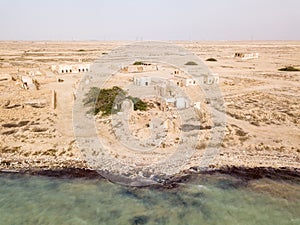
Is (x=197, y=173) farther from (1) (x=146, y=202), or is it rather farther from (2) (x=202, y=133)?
(2) (x=202, y=133)

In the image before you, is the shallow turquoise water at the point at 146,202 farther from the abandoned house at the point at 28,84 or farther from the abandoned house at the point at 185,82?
the abandoned house at the point at 185,82

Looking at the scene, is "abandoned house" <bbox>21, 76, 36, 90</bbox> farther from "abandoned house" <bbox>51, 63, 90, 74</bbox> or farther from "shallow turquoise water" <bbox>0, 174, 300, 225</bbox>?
"shallow turquoise water" <bbox>0, 174, 300, 225</bbox>

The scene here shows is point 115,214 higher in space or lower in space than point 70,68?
lower

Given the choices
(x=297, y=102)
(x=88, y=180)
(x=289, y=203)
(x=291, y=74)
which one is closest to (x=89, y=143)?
(x=88, y=180)

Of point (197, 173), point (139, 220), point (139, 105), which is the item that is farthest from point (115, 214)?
point (139, 105)

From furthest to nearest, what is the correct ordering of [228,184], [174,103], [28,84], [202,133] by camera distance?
1. [28,84]
2. [174,103]
3. [202,133]
4. [228,184]

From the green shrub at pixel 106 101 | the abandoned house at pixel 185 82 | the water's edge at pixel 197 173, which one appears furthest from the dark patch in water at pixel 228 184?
the abandoned house at pixel 185 82
